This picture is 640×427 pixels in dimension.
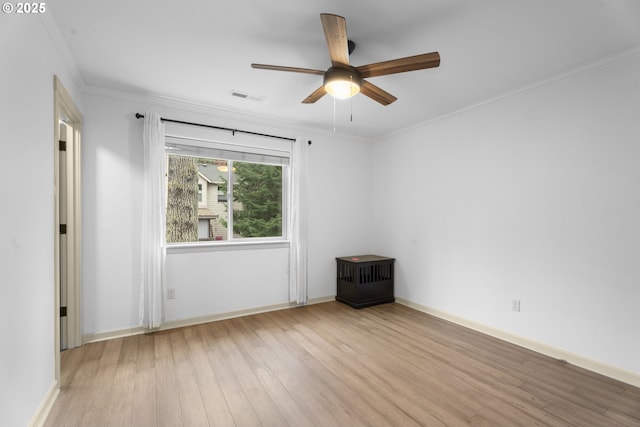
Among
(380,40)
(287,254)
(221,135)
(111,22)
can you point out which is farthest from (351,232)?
(111,22)

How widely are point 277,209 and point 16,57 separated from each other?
3.00 metres

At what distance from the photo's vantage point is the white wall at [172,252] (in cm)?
301

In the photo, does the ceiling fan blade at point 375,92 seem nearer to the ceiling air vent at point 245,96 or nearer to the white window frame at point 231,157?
the ceiling air vent at point 245,96

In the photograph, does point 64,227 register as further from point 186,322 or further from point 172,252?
point 186,322

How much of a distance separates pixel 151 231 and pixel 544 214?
3.94m

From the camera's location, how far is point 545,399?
2072mm

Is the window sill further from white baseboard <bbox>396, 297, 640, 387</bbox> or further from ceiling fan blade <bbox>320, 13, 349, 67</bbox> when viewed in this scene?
ceiling fan blade <bbox>320, 13, 349, 67</bbox>

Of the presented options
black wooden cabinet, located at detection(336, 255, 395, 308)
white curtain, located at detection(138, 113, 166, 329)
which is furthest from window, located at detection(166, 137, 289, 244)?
black wooden cabinet, located at detection(336, 255, 395, 308)

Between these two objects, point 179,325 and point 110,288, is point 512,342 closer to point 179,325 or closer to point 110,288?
point 179,325

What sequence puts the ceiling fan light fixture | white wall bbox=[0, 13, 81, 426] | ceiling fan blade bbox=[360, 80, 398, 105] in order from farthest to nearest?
ceiling fan blade bbox=[360, 80, 398, 105], the ceiling fan light fixture, white wall bbox=[0, 13, 81, 426]

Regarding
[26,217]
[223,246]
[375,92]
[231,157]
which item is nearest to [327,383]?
[223,246]

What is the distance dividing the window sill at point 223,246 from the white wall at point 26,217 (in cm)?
140

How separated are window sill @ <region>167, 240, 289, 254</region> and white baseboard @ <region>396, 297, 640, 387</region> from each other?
2.30 metres

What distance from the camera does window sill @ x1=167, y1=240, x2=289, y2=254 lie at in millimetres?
3428
